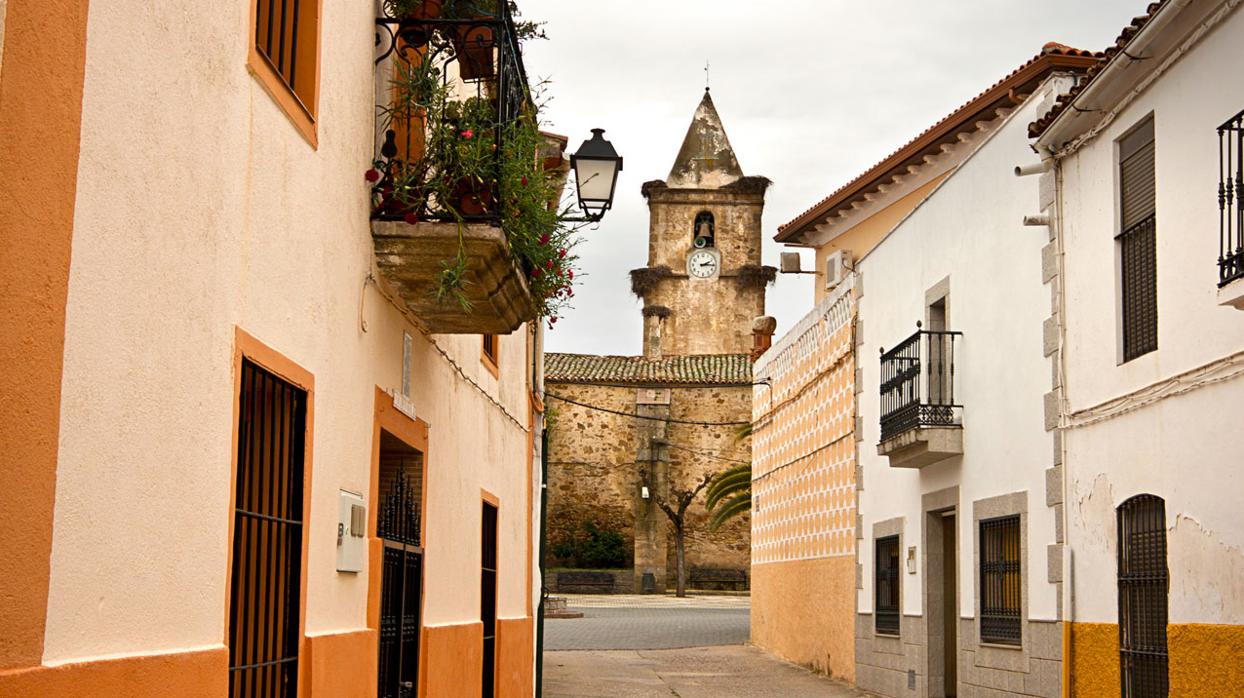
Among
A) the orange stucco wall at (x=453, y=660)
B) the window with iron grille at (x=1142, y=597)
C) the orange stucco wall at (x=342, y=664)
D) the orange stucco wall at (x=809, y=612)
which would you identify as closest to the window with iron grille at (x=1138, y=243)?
the window with iron grille at (x=1142, y=597)

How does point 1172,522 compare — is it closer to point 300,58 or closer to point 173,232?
point 300,58

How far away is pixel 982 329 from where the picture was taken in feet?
46.8

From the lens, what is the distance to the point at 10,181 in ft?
12.2

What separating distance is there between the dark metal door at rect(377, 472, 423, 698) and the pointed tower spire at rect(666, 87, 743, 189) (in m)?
51.2

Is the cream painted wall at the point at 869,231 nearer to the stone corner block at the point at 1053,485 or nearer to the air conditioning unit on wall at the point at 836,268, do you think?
the air conditioning unit on wall at the point at 836,268

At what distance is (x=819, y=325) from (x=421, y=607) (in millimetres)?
12828

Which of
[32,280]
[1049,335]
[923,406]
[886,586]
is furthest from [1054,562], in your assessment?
[32,280]

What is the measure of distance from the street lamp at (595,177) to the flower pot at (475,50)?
2210mm

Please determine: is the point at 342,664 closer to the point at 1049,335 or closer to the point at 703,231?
the point at 1049,335

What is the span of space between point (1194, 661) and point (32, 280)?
7725 millimetres

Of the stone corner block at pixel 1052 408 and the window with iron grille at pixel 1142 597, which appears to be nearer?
the window with iron grille at pixel 1142 597

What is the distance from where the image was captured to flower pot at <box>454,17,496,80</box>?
8.26 m

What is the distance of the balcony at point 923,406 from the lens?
1501 cm

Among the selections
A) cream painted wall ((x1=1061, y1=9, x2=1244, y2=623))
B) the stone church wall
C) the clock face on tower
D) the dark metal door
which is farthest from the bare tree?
the dark metal door
